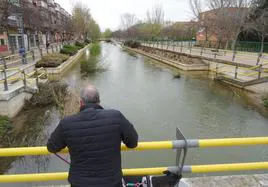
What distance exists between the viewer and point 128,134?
1645mm

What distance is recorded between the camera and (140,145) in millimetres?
1846

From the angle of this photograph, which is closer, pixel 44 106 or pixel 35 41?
pixel 44 106

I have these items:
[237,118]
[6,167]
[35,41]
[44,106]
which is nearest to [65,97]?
[44,106]

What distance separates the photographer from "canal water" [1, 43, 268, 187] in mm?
5645

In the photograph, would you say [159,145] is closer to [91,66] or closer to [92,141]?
[92,141]

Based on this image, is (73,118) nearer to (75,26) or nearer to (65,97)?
(65,97)

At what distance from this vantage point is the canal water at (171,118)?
5.64 m

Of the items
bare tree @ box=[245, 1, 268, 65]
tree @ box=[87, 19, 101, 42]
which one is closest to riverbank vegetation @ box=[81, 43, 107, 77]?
bare tree @ box=[245, 1, 268, 65]

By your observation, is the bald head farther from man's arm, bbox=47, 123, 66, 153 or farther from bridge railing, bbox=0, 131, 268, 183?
bridge railing, bbox=0, 131, 268, 183

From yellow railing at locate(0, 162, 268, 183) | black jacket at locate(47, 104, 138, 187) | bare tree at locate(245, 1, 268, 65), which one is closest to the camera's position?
black jacket at locate(47, 104, 138, 187)

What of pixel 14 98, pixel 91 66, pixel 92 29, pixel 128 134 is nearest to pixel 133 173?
pixel 128 134

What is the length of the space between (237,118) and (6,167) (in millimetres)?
7994

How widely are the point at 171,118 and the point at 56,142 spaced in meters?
7.18

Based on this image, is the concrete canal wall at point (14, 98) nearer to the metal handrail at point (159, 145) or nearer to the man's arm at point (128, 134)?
the metal handrail at point (159, 145)
